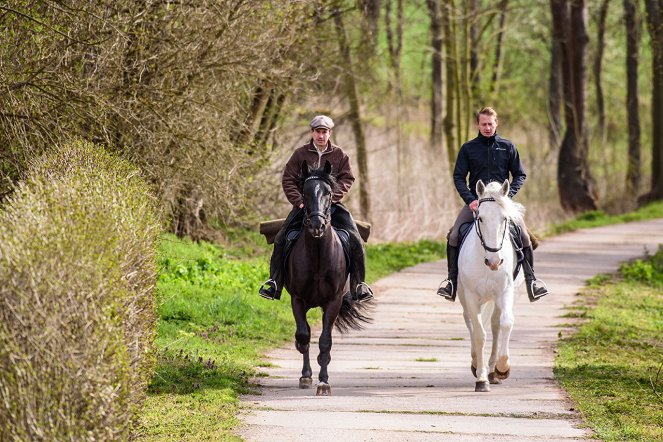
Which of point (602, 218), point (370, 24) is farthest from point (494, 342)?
point (602, 218)

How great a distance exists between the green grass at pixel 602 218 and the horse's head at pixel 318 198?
20.3 m

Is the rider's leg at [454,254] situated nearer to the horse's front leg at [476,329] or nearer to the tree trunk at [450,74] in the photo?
the horse's front leg at [476,329]

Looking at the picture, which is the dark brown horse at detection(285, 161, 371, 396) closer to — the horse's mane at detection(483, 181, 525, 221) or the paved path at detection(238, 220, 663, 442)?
the paved path at detection(238, 220, 663, 442)

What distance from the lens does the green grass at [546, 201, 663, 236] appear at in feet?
102

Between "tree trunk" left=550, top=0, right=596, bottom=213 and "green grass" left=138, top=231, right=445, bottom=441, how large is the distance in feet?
44.7

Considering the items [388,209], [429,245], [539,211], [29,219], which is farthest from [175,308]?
[539,211]

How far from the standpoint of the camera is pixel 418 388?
11.1 meters

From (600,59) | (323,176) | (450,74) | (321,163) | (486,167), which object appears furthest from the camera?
(600,59)

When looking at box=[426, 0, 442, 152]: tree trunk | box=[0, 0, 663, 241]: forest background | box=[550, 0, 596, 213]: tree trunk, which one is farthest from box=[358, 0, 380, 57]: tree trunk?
box=[550, 0, 596, 213]: tree trunk

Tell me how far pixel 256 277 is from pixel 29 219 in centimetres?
1080

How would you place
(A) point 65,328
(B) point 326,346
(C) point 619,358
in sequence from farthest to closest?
1. (C) point 619,358
2. (B) point 326,346
3. (A) point 65,328

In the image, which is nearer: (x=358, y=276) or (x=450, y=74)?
(x=358, y=276)

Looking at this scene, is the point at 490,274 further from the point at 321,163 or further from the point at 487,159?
the point at 321,163

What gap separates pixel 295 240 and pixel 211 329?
304cm
